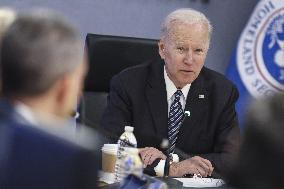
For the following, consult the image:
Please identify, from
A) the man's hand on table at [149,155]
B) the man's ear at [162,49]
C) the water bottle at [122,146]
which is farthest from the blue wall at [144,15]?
the water bottle at [122,146]

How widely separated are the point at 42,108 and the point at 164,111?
5.34 ft

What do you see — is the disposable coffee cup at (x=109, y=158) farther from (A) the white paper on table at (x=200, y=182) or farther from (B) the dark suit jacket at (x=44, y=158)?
(B) the dark suit jacket at (x=44, y=158)

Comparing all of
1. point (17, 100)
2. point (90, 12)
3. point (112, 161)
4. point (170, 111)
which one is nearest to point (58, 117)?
point (17, 100)

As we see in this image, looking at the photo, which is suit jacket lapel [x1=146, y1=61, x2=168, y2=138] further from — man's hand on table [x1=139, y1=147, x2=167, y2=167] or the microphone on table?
man's hand on table [x1=139, y1=147, x2=167, y2=167]

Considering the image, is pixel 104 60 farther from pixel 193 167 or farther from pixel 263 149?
pixel 263 149

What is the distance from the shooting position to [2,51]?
4.47 feet

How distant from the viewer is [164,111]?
297 cm

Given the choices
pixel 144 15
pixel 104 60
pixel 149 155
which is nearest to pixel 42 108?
pixel 149 155

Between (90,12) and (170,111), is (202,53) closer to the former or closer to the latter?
(170,111)

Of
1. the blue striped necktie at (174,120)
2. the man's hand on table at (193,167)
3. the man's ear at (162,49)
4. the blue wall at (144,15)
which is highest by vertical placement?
the blue wall at (144,15)

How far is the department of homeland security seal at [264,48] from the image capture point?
14.9 feet

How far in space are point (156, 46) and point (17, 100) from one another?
190cm

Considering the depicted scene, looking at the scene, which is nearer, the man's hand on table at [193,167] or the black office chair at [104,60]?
the man's hand on table at [193,167]

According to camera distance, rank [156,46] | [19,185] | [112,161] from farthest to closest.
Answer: [156,46]
[112,161]
[19,185]
